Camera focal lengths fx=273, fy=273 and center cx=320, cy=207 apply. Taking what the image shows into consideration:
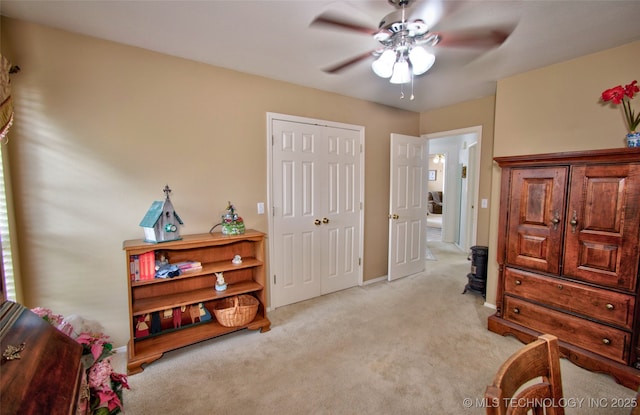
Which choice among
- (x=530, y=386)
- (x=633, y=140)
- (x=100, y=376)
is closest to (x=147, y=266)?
(x=100, y=376)

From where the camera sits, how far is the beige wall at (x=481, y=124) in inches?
142

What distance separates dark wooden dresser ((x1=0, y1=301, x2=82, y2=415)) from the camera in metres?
0.74

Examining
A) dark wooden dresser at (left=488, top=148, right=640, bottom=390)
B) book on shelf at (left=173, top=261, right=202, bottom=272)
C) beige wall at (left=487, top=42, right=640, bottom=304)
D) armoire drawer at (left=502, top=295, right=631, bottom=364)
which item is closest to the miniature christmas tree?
book on shelf at (left=173, top=261, right=202, bottom=272)

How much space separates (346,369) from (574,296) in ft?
6.25

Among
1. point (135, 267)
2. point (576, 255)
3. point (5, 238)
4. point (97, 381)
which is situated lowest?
point (97, 381)

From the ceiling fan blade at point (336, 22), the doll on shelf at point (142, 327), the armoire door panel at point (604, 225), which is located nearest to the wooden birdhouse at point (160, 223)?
the doll on shelf at point (142, 327)

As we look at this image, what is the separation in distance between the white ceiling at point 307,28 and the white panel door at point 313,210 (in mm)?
776

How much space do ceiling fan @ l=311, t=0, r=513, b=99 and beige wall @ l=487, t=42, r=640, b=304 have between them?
1045 millimetres

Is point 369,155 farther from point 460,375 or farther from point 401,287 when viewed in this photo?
point 460,375

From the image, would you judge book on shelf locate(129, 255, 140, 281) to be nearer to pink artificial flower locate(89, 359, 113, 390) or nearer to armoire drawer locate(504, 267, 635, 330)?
pink artificial flower locate(89, 359, 113, 390)

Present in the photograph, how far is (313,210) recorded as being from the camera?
3324 millimetres

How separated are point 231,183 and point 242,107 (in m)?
0.79

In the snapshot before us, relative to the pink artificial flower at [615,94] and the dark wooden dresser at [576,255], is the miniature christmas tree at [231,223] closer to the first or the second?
the dark wooden dresser at [576,255]

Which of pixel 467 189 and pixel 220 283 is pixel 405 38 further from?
pixel 467 189
